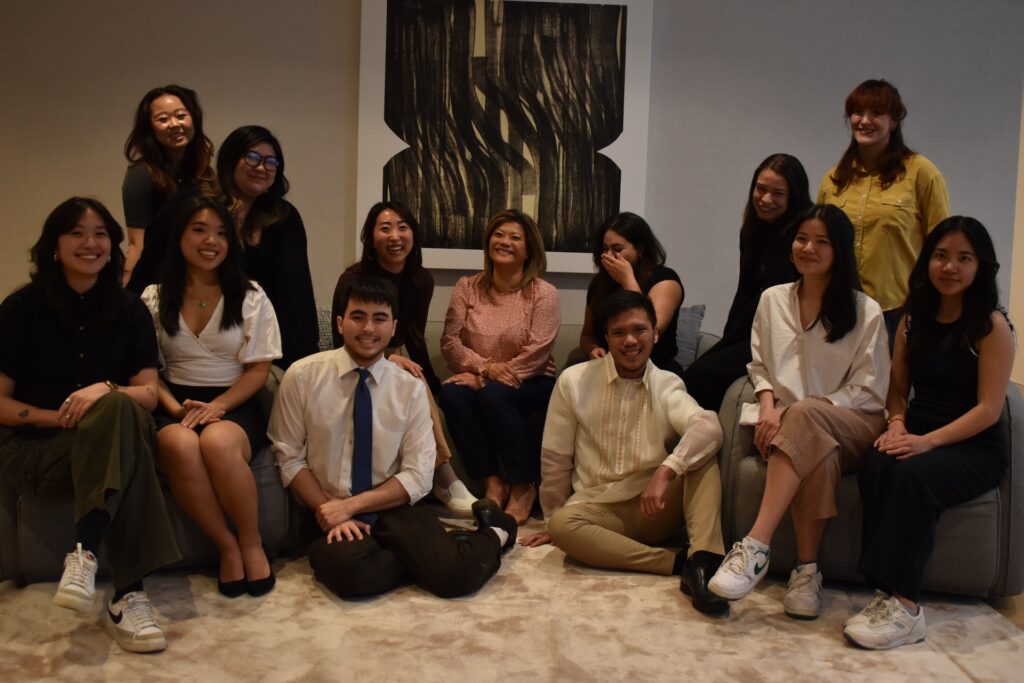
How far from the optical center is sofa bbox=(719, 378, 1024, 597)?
2.70 meters

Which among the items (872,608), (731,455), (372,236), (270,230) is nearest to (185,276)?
(270,230)

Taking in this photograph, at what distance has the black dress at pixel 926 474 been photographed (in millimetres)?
2531

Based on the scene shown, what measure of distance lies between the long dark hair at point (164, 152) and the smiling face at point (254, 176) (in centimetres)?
10

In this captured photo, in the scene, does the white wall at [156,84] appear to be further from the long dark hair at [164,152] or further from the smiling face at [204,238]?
the smiling face at [204,238]

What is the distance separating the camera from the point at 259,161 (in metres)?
3.29

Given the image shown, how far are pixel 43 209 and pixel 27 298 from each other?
1906mm

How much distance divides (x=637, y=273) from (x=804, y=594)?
4.62ft

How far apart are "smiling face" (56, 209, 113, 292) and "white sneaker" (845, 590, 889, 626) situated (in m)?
2.23

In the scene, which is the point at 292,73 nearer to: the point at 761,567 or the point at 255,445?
the point at 255,445

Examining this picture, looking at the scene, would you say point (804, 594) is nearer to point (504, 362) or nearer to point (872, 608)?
point (872, 608)

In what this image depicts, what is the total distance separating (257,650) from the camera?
7.68 feet

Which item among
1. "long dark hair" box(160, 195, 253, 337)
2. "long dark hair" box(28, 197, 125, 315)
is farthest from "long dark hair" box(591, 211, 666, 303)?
"long dark hair" box(28, 197, 125, 315)

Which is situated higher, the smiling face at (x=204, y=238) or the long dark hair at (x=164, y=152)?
the long dark hair at (x=164, y=152)

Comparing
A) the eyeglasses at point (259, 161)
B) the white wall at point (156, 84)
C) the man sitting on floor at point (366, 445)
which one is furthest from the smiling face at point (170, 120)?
the white wall at point (156, 84)
